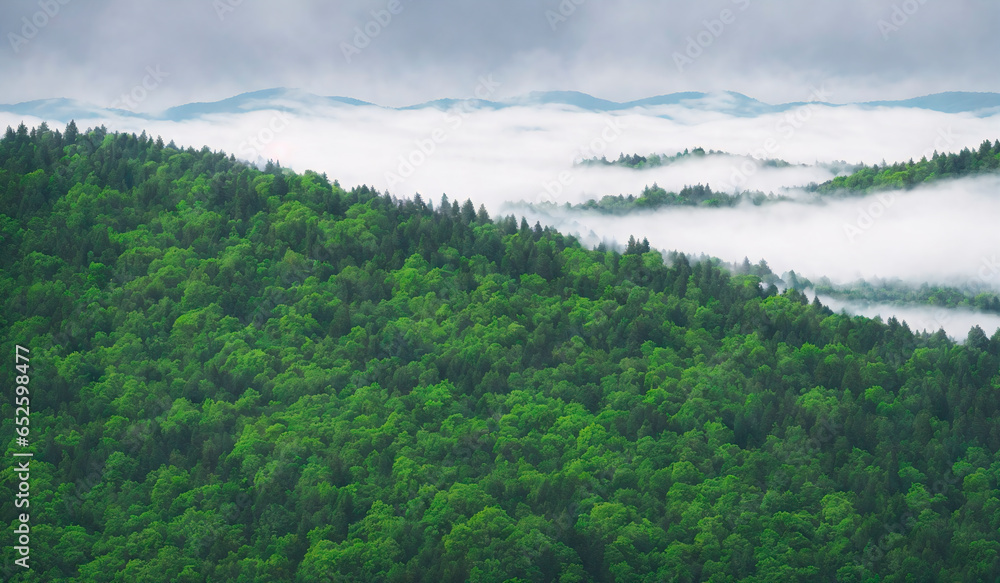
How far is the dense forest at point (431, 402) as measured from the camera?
107125mm

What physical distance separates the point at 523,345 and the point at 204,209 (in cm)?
4822

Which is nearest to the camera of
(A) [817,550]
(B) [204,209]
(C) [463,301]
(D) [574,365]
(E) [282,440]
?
(A) [817,550]

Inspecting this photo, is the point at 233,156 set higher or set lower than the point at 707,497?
higher

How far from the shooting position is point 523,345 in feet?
447

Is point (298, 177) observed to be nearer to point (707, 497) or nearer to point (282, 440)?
point (282, 440)

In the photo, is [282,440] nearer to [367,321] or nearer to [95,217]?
[367,321]

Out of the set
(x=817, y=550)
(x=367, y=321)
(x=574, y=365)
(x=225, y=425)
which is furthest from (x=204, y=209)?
(x=817, y=550)

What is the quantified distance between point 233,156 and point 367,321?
1840 inches

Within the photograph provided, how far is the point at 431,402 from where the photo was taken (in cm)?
12431

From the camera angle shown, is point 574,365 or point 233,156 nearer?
point 574,365

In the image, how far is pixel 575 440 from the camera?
394 ft

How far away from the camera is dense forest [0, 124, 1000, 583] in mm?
107125

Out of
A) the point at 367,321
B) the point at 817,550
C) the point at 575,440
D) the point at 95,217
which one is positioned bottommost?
the point at 817,550

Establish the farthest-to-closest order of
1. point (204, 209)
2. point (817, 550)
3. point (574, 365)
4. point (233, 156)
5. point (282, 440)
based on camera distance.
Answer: point (233, 156) < point (204, 209) < point (574, 365) < point (282, 440) < point (817, 550)
